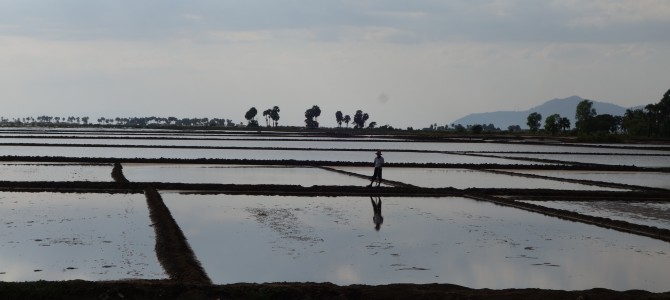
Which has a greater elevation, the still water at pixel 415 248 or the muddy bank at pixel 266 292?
the muddy bank at pixel 266 292

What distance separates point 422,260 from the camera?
33.1 feet

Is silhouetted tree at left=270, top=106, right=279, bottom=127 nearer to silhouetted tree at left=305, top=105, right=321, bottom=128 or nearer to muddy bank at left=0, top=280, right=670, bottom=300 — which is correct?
silhouetted tree at left=305, top=105, right=321, bottom=128

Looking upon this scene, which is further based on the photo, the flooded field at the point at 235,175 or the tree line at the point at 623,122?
the tree line at the point at 623,122

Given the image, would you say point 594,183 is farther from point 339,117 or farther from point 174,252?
point 339,117

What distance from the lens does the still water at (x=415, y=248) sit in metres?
9.05

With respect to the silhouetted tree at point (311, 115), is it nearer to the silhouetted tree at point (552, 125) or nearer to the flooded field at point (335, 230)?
the silhouetted tree at point (552, 125)

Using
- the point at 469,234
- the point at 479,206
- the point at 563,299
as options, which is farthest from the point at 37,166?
the point at 563,299

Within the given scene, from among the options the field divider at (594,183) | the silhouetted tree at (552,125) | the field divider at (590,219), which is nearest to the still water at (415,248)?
the field divider at (590,219)

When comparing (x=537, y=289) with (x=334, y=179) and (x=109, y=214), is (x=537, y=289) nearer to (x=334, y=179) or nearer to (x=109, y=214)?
(x=109, y=214)

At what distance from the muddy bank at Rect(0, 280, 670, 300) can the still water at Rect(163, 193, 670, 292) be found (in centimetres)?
67

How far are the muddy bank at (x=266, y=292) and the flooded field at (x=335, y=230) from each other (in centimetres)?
66

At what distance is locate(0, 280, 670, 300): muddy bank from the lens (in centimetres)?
737

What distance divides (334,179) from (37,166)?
37.7 ft

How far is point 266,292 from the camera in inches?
297
